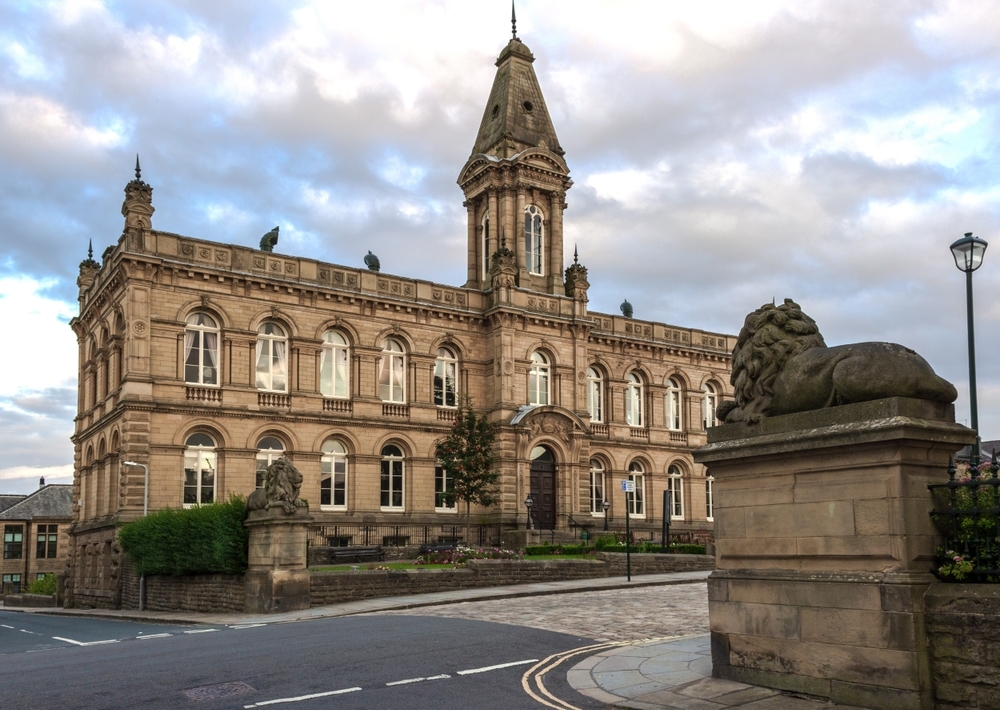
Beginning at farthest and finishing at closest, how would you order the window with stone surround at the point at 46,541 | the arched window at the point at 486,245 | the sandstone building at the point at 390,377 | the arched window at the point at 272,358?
the window with stone surround at the point at 46,541 < the arched window at the point at 486,245 < the arched window at the point at 272,358 < the sandstone building at the point at 390,377

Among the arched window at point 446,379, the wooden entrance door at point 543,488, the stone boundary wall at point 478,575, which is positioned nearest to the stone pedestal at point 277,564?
the stone boundary wall at point 478,575

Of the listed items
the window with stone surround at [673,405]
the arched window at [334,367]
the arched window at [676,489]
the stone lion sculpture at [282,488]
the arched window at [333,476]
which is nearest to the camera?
the stone lion sculpture at [282,488]

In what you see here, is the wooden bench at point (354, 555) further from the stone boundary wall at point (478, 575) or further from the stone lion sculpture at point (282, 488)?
the stone lion sculpture at point (282, 488)

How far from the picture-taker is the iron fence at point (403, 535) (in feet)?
122

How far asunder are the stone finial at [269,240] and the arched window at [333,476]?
29.2ft

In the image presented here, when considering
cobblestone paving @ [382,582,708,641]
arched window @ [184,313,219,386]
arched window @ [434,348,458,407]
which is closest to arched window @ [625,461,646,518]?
arched window @ [434,348,458,407]

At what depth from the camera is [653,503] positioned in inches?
1907

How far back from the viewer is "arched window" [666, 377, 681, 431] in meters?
50.5

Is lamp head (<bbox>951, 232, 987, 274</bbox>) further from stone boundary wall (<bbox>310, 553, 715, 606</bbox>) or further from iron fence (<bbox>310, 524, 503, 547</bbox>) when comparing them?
iron fence (<bbox>310, 524, 503, 547</bbox>)

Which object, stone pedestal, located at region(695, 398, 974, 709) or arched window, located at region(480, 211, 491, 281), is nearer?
stone pedestal, located at region(695, 398, 974, 709)

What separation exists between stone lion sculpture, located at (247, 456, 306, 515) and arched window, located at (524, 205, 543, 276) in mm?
24482

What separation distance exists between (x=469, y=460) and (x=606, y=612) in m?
19.4

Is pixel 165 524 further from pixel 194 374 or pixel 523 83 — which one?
pixel 523 83

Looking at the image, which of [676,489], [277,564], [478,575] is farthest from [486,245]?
[277,564]
